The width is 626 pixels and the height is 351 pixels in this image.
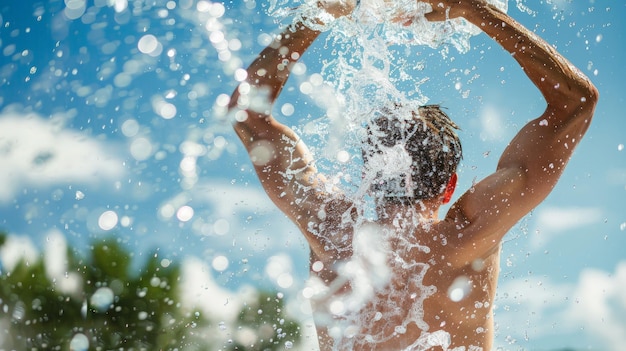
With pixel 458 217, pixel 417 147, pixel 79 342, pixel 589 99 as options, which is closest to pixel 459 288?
pixel 458 217

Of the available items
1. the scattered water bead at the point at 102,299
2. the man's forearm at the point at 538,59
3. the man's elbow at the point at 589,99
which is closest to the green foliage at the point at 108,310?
the scattered water bead at the point at 102,299

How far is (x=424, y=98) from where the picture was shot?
110 inches

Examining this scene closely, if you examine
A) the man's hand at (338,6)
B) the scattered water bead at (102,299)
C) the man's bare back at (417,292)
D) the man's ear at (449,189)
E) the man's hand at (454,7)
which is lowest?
the scattered water bead at (102,299)

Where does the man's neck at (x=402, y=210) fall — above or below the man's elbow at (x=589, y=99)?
below

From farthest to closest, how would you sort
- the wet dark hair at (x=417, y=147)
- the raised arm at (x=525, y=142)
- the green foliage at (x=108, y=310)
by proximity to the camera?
the green foliage at (x=108, y=310), the wet dark hair at (x=417, y=147), the raised arm at (x=525, y=142)

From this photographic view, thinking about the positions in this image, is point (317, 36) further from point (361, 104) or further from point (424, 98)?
point (424, 98)

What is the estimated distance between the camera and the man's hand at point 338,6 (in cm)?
283

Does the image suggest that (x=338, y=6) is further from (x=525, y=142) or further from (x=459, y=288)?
(x=459, y=288)

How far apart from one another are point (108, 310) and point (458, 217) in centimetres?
1397

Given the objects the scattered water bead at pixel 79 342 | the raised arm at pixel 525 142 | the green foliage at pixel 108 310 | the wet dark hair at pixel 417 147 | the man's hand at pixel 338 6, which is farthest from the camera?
the scattered water bead at pixel 79 342

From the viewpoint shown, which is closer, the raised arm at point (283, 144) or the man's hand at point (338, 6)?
the raised arm at point (283, 144)

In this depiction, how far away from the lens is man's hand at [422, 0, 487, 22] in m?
2.57

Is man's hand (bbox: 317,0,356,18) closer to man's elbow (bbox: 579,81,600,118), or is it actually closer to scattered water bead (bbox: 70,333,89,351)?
man's elbow (bbox: 579,81,600,118)

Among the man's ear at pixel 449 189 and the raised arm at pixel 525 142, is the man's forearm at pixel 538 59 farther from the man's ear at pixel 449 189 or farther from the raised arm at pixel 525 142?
the man's ear at pixel 449 189
